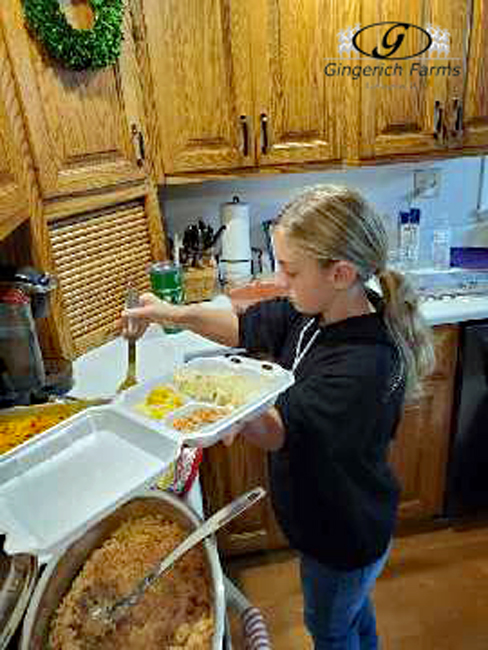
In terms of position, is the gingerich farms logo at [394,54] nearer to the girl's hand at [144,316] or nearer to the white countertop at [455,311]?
the white countertop at [455,311]

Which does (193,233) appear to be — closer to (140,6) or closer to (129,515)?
(140,6)

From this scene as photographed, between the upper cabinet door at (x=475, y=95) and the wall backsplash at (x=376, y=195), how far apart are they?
340 mm

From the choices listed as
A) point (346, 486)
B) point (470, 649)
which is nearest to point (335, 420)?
point (346, 486)

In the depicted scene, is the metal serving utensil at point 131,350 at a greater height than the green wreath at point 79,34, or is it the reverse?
the green wreath at point 79,34

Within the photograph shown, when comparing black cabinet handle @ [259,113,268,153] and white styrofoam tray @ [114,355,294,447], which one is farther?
black cabinet handle @ [259,113,268,153]

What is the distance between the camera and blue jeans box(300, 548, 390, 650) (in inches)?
39.9

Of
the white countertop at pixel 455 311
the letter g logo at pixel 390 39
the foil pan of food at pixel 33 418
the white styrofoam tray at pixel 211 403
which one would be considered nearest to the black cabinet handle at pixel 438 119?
the letter g logo at pixel 390 39

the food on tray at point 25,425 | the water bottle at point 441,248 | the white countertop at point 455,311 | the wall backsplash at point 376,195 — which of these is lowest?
the white countertop at point 455,311

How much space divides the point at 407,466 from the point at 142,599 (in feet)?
4.34

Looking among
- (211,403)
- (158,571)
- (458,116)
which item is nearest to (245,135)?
(458,116)

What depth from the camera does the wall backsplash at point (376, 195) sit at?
75.5 inches

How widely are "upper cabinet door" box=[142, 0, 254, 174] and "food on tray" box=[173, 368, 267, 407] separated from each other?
37.7 inches

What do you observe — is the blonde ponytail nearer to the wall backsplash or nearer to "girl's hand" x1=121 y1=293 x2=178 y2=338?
"girl's hand" x1=121 y1=293 x2=178 y2=338

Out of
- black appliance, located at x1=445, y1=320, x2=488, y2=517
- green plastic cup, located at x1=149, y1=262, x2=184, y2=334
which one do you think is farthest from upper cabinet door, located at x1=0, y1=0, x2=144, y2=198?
black appliance, located at x1=445, y1=320, x2=488, y2=517
